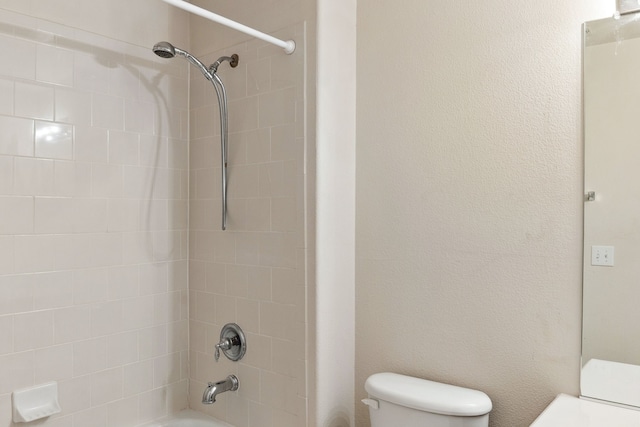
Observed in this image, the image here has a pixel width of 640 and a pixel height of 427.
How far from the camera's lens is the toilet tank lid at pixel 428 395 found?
1516 mm

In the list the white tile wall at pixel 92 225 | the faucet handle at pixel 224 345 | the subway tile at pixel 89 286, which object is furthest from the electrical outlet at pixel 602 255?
the subway tile at pixel 89 286

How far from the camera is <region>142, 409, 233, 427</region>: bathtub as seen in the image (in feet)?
6.70

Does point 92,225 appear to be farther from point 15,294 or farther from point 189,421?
point 189,421

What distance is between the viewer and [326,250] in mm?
1824

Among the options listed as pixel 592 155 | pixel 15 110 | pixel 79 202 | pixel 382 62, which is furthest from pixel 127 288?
pixel 592 155

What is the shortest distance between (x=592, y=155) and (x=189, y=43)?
1.69 meters

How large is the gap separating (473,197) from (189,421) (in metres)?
1.46

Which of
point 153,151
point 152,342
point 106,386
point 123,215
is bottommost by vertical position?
point 106,386

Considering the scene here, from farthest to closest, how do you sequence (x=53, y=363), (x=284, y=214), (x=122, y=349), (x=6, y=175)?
1. (x=122, y=349)
2. (x=284, y=214)
3. (x=53, y=363)
4. (x=6, y=175)

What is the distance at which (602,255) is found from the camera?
4.73ft

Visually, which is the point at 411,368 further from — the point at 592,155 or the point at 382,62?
the point at 382,62

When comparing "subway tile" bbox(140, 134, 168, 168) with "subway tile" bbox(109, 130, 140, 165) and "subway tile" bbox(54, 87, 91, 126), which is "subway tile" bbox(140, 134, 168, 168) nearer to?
"subway tile" bbox(109, 130, 140, 165)

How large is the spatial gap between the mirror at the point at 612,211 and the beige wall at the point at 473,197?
40 mm

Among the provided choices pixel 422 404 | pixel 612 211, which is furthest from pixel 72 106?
pixel 612 211
